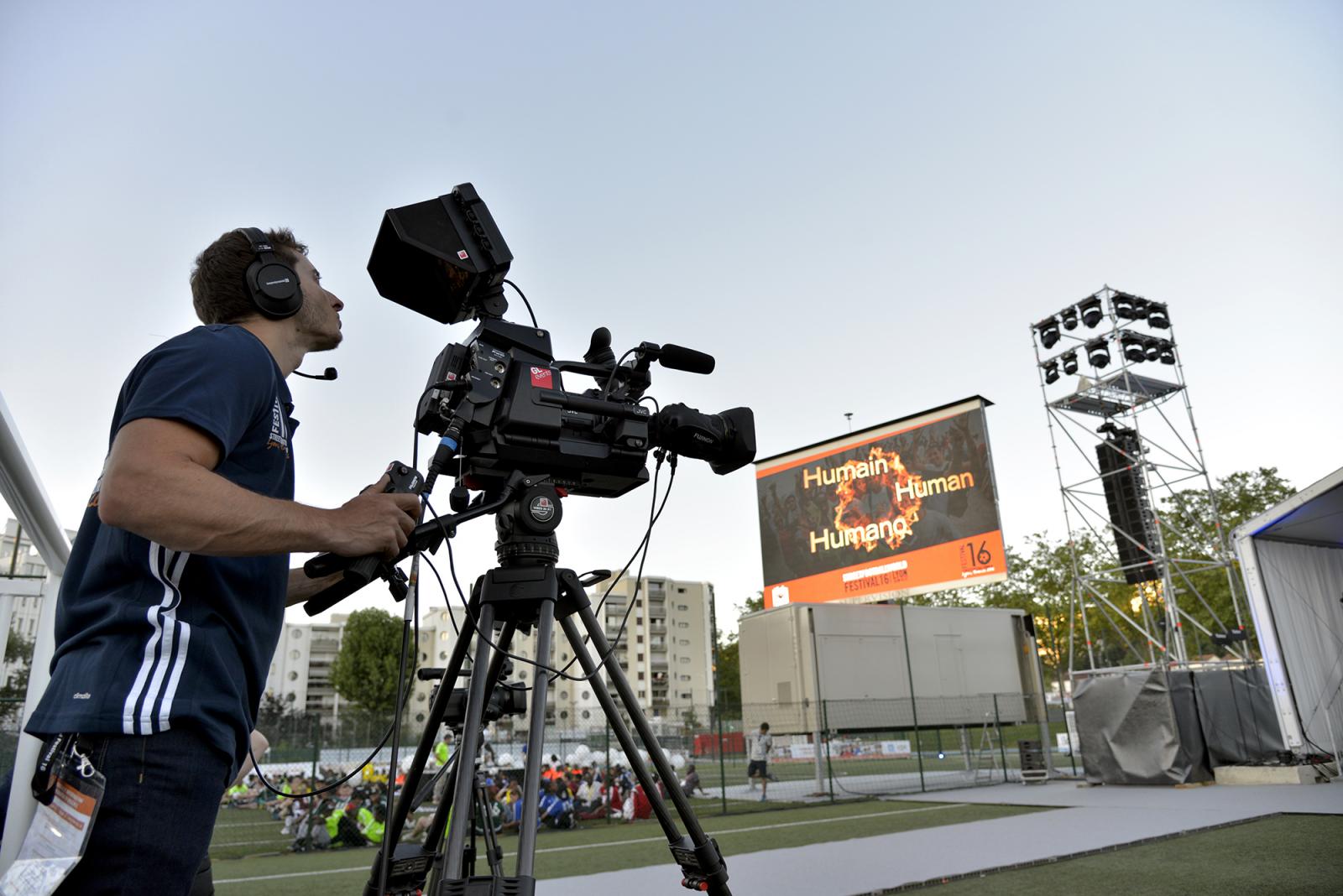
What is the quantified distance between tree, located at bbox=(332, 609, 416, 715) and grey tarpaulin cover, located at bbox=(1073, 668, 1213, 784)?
4406 cm

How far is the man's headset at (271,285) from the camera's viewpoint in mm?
1606

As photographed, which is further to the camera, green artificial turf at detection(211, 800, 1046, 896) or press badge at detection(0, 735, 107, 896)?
green artificial turf at detection(211, 800, 1046, 896)

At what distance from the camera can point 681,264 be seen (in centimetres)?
1103

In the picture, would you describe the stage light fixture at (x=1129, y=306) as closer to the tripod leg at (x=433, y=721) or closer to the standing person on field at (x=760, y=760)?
the standing person on field at (x=760, y=760)

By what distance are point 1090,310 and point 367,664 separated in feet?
151

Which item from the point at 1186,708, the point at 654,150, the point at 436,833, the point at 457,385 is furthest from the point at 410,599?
the point at 1186,708

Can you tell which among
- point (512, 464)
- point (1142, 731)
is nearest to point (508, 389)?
point (512, 464)

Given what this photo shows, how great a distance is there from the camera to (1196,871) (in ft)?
13.9

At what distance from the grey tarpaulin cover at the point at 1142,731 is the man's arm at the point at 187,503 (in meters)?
12.1

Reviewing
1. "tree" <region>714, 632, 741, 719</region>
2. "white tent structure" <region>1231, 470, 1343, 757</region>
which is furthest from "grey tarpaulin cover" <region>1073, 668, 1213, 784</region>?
"tree" <region>714, 632, 741, 719</region>

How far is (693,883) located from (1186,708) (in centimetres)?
1134

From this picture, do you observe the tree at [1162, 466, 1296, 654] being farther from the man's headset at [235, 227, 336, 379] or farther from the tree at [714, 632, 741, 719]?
the man's headset at [235, 227, 336, 379]

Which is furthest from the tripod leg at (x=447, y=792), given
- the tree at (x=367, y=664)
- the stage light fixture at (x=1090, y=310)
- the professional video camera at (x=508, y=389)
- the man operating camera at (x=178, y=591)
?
the tree at (x=367, y=664)

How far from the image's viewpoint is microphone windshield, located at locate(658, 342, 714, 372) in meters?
2.19
